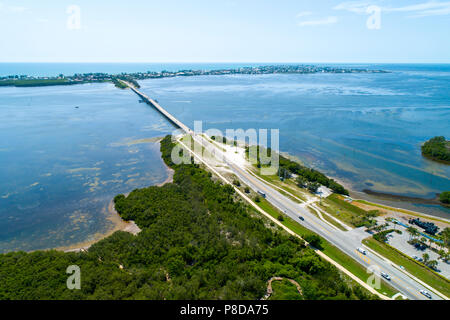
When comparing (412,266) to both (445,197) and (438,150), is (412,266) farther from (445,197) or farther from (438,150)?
(438,150)

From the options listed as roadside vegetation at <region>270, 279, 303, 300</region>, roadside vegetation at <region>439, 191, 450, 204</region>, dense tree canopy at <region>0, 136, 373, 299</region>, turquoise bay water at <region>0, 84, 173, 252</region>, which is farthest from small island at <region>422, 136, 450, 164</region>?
turquoise bay water at <region>0, 84, 173, 252</region>

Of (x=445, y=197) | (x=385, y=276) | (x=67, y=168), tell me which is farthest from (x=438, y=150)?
(x=67, y=168)

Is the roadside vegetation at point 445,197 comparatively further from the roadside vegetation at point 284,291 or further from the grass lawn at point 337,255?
the roadside vegetation at point 284,291

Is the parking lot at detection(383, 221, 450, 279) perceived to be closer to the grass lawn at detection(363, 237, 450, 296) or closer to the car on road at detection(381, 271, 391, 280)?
the grass lawn at detection(363, 237, 450, 296)
